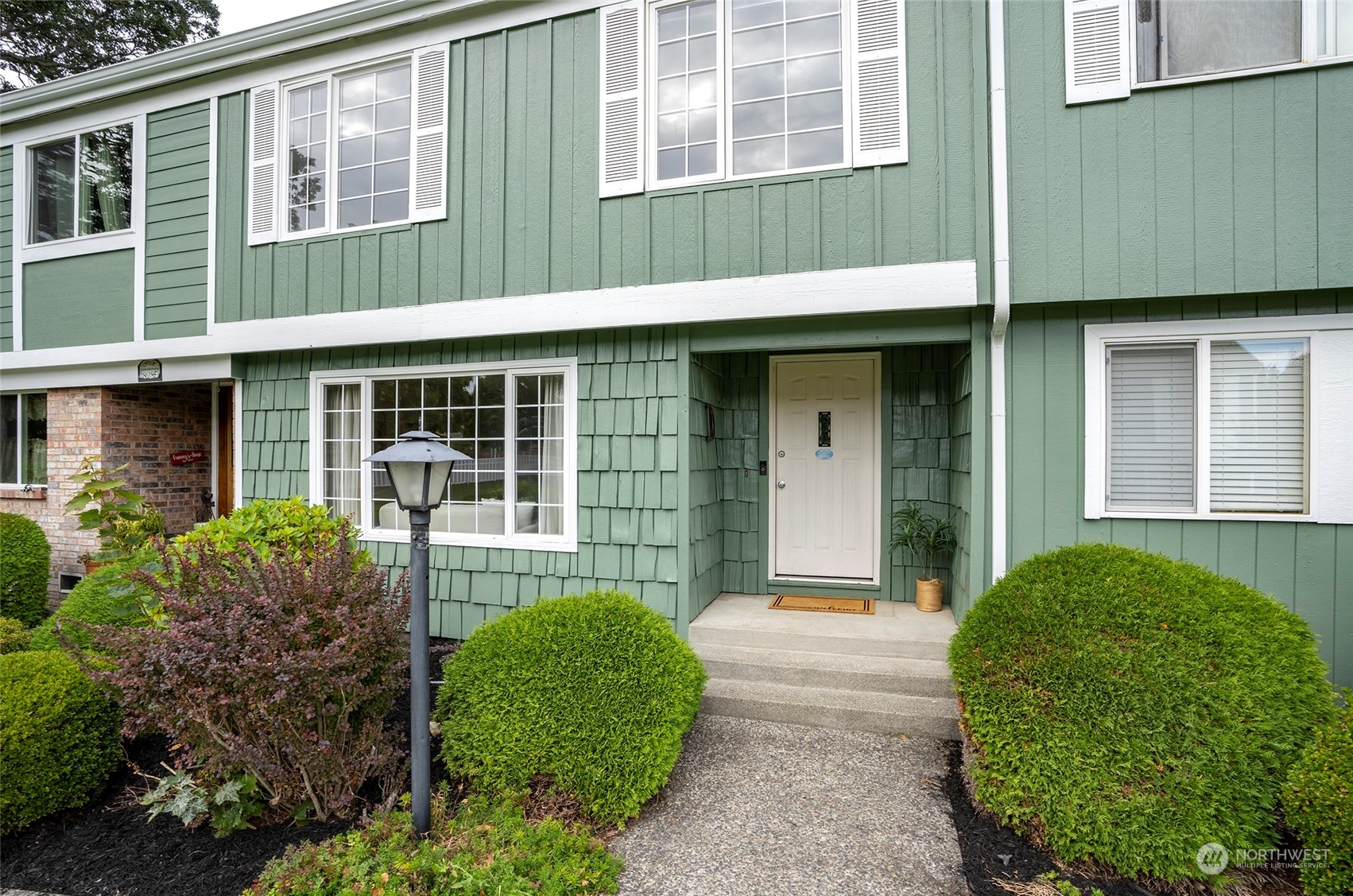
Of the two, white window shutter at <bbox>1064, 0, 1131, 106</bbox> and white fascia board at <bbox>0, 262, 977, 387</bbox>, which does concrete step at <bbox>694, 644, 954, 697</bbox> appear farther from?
white window shutter at <bbox>1064, 0, 1131, 106</bbox>

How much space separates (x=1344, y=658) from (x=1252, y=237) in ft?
8.09

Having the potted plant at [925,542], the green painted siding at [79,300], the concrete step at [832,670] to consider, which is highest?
the green painted siding at [79,300]

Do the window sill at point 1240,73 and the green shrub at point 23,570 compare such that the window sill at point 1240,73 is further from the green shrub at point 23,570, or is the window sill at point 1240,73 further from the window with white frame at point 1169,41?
the green shrub at point 23,570

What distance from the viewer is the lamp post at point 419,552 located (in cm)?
265

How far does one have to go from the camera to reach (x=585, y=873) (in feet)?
8.07

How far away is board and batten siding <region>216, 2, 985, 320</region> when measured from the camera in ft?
13.3

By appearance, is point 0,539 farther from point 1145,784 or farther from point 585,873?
point 1145,784

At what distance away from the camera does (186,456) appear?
23.0 feet

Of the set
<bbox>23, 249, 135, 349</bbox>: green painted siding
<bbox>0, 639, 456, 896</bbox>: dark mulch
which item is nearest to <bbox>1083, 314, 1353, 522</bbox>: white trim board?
<bbox>0, 639, 456, 896</bbox>: dark mulch

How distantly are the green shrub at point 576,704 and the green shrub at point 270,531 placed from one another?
3.40ft


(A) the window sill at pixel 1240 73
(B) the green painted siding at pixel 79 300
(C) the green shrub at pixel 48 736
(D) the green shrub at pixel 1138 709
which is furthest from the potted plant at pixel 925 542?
(B) the green painted siding at pixel 79 300

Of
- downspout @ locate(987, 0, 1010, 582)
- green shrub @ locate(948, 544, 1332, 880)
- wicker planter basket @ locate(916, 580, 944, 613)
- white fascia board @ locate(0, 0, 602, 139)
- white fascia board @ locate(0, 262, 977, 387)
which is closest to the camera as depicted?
green shrub @ locate(948, 544, 1332, 880)

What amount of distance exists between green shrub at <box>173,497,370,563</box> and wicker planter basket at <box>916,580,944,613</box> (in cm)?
383

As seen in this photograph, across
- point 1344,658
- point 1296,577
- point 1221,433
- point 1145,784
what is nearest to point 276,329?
point 1145,784
